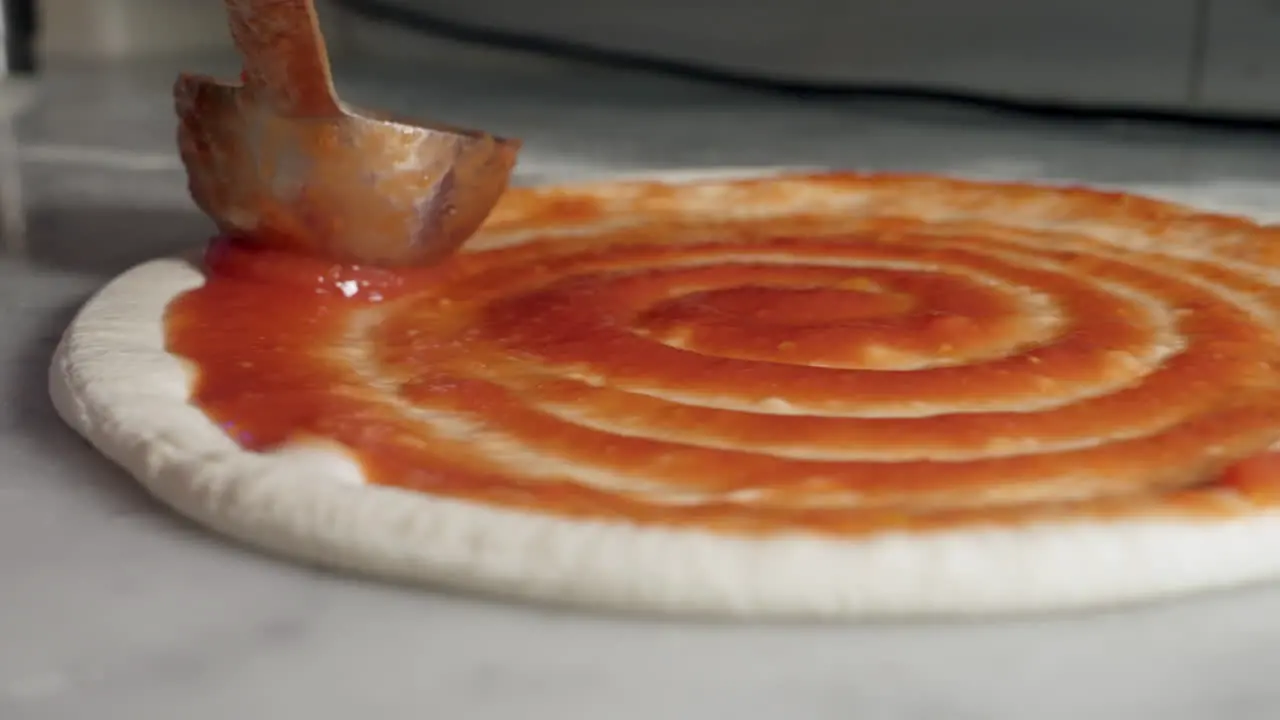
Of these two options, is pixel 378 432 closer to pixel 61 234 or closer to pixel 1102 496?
pixel 1102 496

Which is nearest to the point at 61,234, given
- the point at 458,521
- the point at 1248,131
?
the point at 458,521

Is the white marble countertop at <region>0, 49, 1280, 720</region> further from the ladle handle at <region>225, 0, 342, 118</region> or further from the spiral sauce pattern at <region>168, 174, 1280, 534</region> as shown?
the ladle handle at <region>225, 0, 342, 118</region>

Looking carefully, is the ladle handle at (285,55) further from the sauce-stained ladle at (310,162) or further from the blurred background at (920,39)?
the blurred background at (920,39)

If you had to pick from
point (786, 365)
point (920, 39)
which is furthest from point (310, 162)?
point (920, 39)

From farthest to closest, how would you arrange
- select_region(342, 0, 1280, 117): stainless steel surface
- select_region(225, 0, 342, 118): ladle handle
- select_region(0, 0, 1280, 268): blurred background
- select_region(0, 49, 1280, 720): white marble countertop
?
select_region(342, 0, 1280, 117): stainless steel surface, select_region(0, 0, 1280, 268): blurred background, select_region(225, 0, 342, 118): ladle handle, select_region(0, 49, 1280, 720): white marble countertop

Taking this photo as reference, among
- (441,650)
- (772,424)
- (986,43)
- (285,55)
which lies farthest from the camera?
(986,43)

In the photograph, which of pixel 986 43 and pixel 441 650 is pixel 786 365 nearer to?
pixel 441 650

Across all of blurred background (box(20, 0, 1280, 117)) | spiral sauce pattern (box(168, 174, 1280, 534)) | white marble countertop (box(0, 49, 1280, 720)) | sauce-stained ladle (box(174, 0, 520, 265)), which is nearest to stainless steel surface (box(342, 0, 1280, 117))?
blurred background (box(20, 0, 1280, 117))
